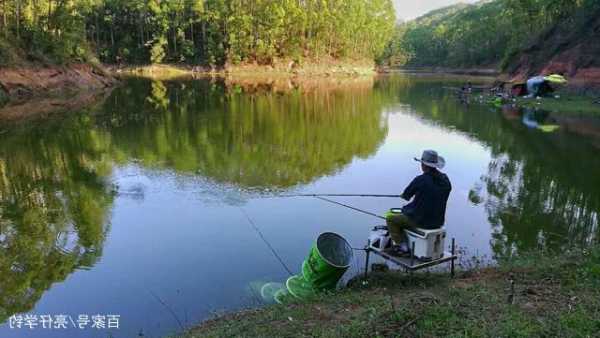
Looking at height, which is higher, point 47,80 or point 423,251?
point 47,80

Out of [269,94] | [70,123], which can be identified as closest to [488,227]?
[70,123]

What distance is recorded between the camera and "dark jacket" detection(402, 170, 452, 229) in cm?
754

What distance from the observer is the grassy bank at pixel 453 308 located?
5613 millimetres

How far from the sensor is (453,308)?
20.1 ft

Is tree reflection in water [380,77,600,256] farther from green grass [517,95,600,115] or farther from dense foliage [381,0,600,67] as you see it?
dense foliage [381,0,600,67]

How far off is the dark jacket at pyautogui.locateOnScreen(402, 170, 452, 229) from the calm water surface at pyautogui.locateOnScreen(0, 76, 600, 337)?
7.24 ft

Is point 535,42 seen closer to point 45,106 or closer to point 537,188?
point 537,188

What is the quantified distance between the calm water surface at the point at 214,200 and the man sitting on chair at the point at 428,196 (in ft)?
6.90

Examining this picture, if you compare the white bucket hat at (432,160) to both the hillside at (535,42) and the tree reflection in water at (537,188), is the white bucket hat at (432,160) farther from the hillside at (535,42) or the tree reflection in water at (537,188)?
the hillside at (535,42)

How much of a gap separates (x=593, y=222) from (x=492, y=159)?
825 cm

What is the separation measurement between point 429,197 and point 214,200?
296 inches

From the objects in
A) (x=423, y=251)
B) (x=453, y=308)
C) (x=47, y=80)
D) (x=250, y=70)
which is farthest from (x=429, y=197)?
(x=250, y=70)

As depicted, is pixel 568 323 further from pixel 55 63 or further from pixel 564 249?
pixel 55 63

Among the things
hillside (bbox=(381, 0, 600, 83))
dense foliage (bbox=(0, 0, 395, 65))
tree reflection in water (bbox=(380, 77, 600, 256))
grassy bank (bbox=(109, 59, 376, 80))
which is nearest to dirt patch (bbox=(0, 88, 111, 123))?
tree reflection in water (bbox=(380, 77, 600, 256))
